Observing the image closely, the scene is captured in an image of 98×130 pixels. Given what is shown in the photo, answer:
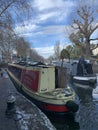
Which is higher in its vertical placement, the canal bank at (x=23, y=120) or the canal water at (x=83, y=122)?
the canal bank at (x=23, y=120)

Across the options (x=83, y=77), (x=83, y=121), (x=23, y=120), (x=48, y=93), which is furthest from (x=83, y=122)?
(x=83, y=77)

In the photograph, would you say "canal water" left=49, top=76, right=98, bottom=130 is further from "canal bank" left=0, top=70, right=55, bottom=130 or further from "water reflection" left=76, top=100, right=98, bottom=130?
"canal bank" left=0, top=70, right=55, bottom=130

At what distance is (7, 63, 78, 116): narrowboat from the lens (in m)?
14.8

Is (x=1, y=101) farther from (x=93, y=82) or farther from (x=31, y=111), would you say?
(x=93, y=82)

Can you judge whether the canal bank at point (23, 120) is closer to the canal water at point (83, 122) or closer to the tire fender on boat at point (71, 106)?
the canal water at point (83, 122)

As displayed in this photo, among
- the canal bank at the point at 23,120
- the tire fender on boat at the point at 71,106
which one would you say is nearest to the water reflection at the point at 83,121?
the tire fender on boat at the point at 71,106

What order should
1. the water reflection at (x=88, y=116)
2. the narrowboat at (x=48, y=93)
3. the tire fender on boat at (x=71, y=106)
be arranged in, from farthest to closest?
the narrowboat at (x=48, y=93), the tire fender on boat at (x=71, y=106), the water reflection at (x=88, y=116)

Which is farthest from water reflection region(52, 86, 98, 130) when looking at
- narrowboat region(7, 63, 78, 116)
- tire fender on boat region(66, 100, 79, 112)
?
narrowboat region(7, 63, 78, 116)

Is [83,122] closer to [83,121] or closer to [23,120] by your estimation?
[83,121]

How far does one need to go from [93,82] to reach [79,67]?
159 inches

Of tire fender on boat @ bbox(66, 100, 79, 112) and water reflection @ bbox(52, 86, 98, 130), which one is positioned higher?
tire fender on boat @ bbox(66, 100, 79, 112)

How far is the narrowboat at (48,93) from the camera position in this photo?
1478 centimetres

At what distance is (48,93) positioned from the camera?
1589 cm

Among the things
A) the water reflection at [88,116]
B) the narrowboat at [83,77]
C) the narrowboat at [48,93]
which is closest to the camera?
the water reflection at [88,116]
